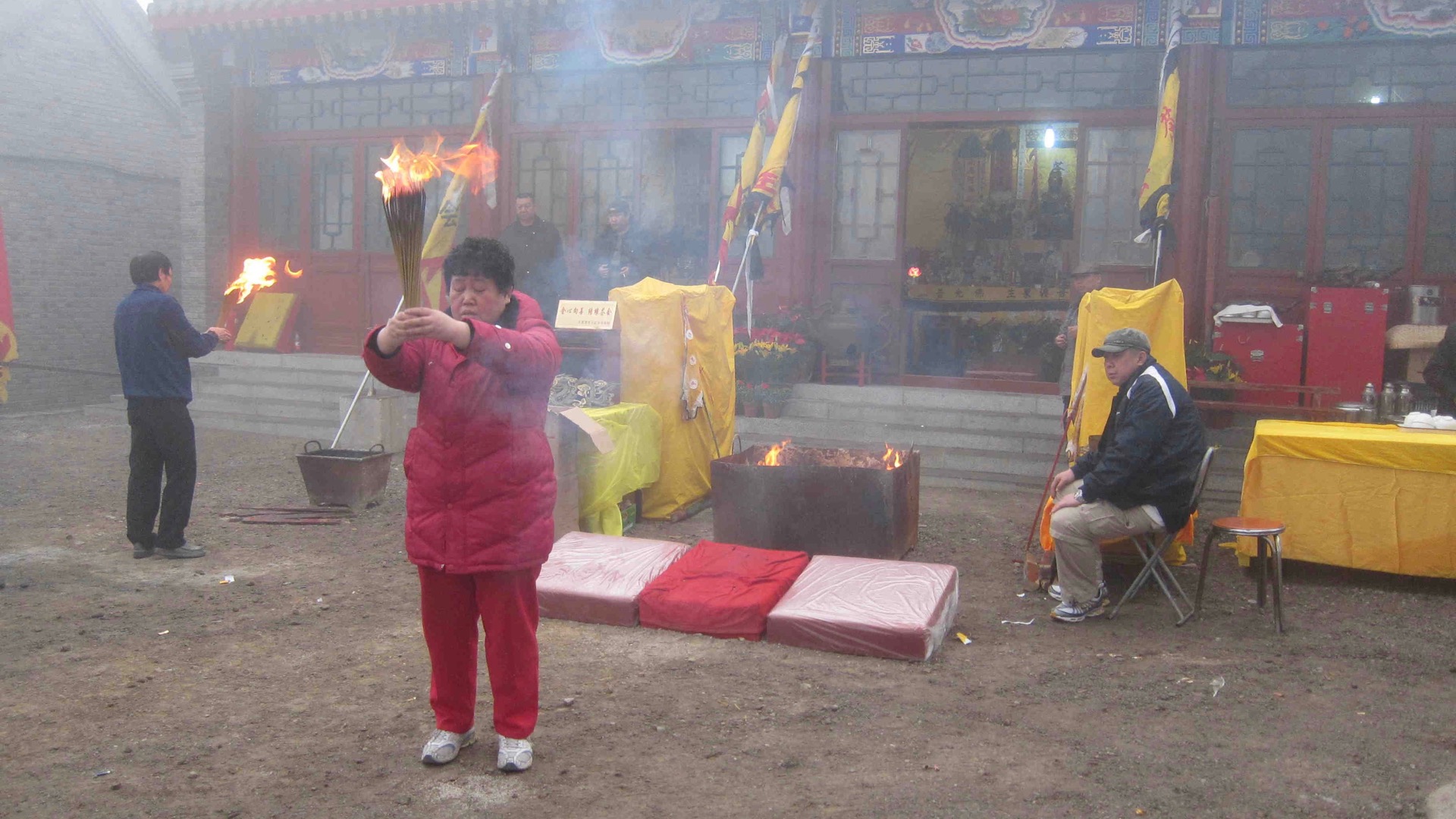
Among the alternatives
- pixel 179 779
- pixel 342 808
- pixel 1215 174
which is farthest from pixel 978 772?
pixel 1215 174

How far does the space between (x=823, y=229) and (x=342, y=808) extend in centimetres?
949

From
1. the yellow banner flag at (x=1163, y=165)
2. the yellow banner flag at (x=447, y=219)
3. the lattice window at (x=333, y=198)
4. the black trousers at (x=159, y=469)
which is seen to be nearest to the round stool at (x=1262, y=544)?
the yellow banner flag at (x=1163, y=165)

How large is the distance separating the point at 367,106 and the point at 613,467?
8833 mm

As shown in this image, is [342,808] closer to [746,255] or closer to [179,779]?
[179,779]

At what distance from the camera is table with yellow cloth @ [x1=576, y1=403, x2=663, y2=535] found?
23.7 feet

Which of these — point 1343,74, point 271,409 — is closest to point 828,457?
point 1343,74

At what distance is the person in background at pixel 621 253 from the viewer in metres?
11.6

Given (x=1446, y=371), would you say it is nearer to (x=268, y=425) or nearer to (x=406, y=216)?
(x=406, y=216)

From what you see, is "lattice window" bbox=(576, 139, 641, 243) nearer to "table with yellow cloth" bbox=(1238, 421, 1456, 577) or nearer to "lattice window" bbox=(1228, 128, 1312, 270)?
"lattice window" bbox=(1228, 128, 1312, 270)

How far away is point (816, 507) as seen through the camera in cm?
662

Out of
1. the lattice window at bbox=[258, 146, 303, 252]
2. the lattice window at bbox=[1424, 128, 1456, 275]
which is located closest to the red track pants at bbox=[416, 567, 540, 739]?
the lattice window at bbox=[1424, 128, 1456, 275]

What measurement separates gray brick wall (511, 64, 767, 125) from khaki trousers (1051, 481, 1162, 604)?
25.5ft

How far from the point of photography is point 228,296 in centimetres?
738

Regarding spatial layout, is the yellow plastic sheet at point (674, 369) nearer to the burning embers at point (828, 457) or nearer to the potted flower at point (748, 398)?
the burning embers at point (828, 457)
